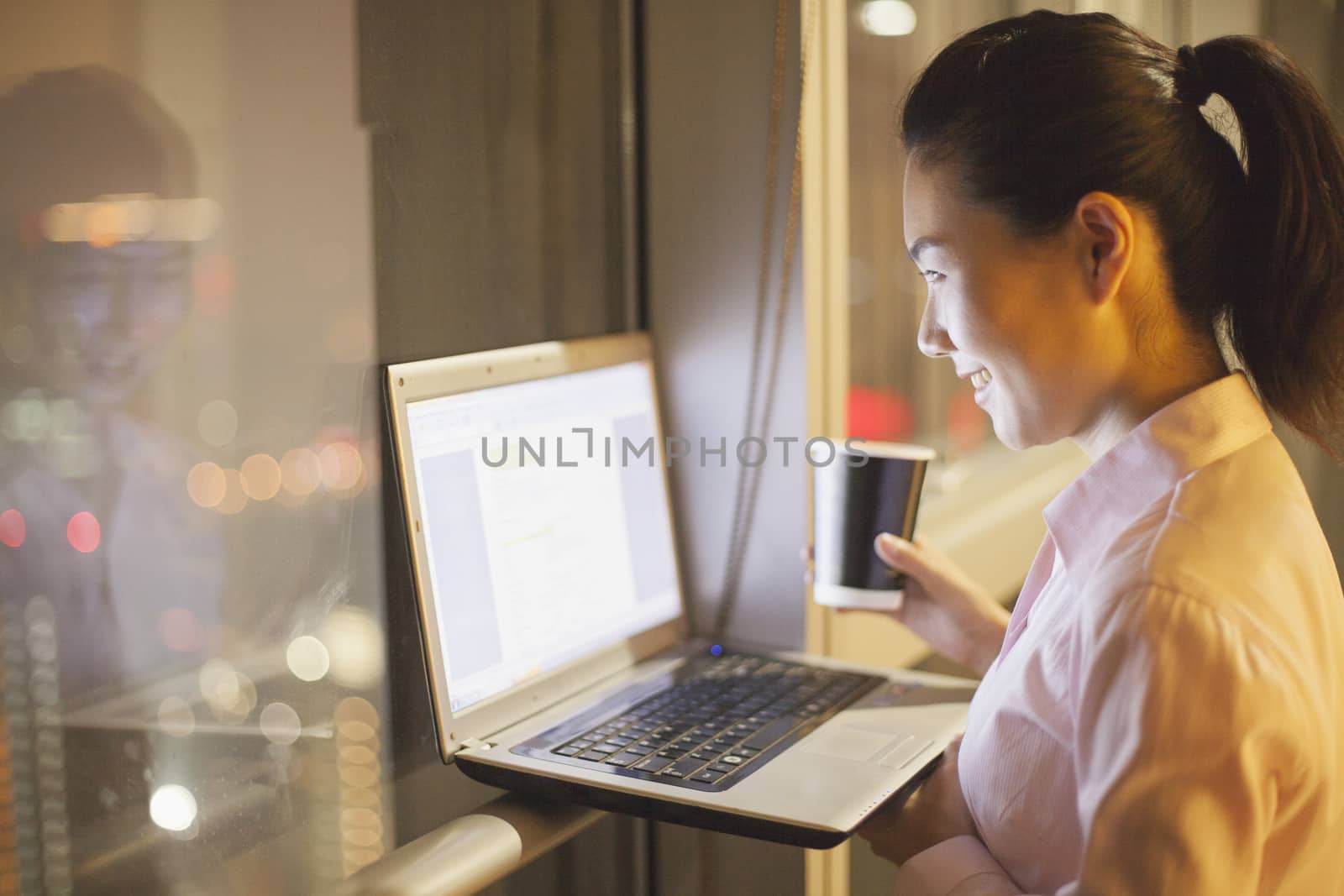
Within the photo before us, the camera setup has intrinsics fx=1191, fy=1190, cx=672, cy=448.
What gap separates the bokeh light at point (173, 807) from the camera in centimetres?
89

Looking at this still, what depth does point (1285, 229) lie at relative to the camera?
0.87m

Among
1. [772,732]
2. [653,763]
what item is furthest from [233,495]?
[772,732]

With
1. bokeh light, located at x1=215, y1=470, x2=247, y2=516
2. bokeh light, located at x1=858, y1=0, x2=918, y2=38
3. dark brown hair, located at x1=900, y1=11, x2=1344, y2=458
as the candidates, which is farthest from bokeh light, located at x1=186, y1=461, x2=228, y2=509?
bokeh light, located at x1=858, y1=0, x2=918, y2=38

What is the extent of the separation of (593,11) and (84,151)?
679 millimetres

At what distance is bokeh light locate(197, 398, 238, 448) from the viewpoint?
2.98 ft

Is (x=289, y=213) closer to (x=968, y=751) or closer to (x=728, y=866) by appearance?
(x=968, y=751)

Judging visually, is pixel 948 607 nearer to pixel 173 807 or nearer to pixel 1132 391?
pixel 1132 391

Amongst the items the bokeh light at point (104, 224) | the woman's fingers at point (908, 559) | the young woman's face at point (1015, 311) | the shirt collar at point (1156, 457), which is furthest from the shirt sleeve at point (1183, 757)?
the bokeh light at point (104, 224)

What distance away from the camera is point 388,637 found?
3.60 feet

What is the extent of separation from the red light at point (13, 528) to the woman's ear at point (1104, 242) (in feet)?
2.48

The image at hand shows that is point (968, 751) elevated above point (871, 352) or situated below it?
below

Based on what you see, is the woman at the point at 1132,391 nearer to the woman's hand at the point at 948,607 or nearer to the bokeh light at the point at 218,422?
the woman's hand at the point at 948,607

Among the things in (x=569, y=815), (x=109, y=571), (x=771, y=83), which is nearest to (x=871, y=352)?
(x=771, y=83)

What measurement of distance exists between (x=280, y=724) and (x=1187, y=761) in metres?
0.69
